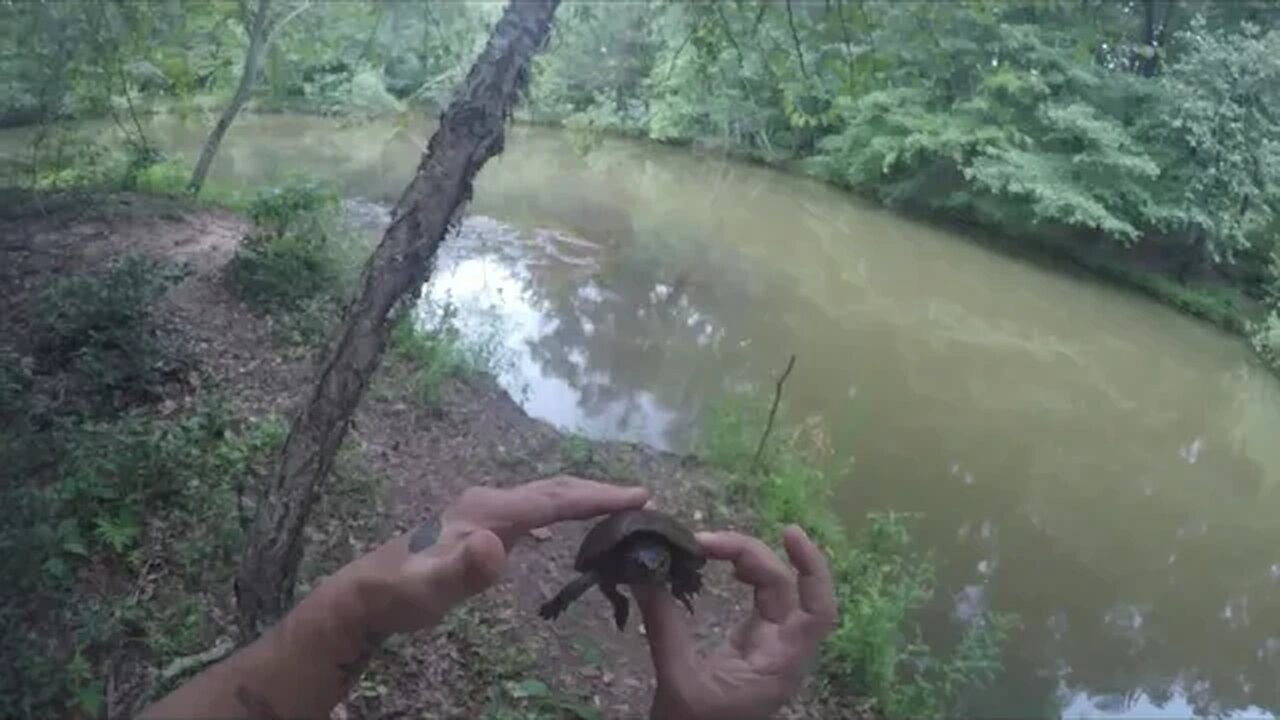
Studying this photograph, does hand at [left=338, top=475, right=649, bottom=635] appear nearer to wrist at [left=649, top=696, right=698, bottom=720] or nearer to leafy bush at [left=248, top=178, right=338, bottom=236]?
wrist at [left=649, top=696, right=698, bottom=720]

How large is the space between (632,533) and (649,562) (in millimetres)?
83

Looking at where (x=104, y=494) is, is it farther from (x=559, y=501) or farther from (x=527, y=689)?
(x=559, y=501)

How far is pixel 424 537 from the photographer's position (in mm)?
1654

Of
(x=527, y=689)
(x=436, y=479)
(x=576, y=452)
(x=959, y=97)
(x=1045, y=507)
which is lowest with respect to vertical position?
(x=1045, y=507)

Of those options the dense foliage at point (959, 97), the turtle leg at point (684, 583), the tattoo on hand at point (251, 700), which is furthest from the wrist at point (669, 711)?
the dense foliage at point (959, 97)

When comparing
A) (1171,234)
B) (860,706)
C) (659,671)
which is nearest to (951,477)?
(860,706)

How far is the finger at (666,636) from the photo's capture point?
5.93 feet

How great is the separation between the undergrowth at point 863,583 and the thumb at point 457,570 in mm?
3784

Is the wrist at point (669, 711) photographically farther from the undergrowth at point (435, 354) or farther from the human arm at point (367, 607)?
the undergrowth at point (435, 354)

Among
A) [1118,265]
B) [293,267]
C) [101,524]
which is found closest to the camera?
[101,524]

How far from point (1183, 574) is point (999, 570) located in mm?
1656

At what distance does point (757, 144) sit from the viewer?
23.8 m

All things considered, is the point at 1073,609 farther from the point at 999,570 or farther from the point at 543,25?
the point at 543,25

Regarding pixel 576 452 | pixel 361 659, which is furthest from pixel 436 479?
pixel 361 659
